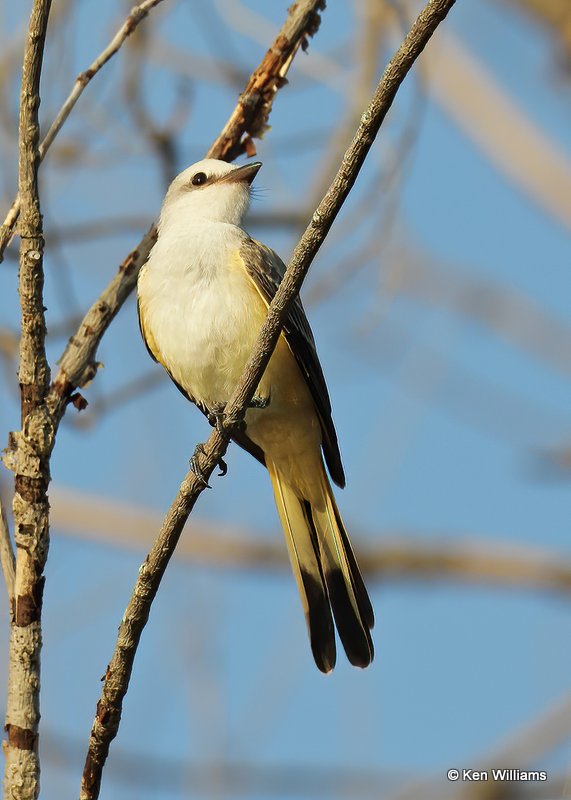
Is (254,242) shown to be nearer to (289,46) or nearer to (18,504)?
(289,46)

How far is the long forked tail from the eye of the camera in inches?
186

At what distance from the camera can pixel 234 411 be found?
12.2 ft

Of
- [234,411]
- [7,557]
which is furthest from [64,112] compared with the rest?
[7,557]

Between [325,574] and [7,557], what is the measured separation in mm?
1939

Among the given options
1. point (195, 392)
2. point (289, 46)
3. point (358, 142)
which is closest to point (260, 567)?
point (195, 392)

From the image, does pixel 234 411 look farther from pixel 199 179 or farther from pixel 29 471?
pixel 199 179

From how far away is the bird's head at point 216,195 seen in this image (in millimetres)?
5992

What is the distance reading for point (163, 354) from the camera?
5457 mm

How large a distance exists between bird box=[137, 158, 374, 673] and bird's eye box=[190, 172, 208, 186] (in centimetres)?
24

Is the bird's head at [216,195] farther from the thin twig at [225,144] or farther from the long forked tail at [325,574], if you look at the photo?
the long forked tail at [325,574]

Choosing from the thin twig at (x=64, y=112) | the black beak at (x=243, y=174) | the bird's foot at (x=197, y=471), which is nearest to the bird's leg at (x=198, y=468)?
the bird's foot at (x=197, y=471)

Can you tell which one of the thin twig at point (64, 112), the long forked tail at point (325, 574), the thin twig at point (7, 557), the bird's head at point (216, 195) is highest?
the bird's head at point (216, 195)

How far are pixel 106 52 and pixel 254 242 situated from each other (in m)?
1.84

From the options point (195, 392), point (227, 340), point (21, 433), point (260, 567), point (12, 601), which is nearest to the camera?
point (12, 601)
